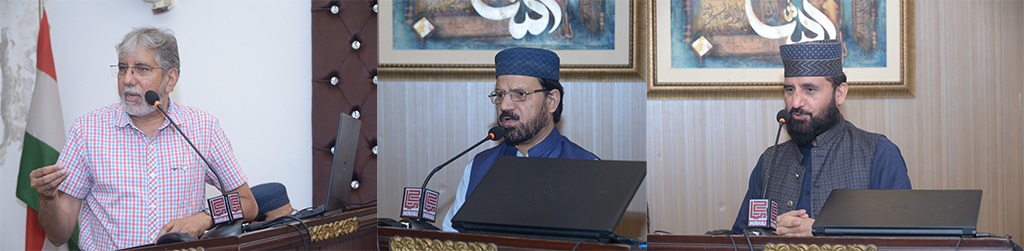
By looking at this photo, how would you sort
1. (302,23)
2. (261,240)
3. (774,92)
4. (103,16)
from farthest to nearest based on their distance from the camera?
1. (774,92)
2. (302,23)
3. (103,16)
4. (261,240)

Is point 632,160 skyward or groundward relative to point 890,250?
skyward

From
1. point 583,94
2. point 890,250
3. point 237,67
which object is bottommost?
point 890,250

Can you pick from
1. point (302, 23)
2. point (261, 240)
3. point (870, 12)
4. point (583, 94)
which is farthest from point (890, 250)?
point (302, 23)

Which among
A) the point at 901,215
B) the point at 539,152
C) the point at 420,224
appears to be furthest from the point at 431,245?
the point at 901,215

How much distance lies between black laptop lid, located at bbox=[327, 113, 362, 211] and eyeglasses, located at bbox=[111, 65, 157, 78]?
58cm

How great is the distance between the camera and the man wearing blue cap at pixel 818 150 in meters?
2.09

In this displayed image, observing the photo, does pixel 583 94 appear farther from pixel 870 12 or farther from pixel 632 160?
pixel 870 12

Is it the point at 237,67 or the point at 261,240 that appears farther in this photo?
the point at 237,67

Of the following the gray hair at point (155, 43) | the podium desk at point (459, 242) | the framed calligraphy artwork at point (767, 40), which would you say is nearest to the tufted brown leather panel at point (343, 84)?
the gray hair at point (155, 43)

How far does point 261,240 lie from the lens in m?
1.65

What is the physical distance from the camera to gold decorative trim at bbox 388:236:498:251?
52.1 inches

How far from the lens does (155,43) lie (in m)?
1.88

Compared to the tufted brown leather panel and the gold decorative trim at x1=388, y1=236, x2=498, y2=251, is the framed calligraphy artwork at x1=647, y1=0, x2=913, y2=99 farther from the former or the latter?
the gold decorative trim at x1=388, y1=236, x2=498, y2=251

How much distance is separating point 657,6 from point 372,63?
44.2 inches
